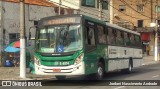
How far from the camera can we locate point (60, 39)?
16.2 m

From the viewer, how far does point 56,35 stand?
16359mm

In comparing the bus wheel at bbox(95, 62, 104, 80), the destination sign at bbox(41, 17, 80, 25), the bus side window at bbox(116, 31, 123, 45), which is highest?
the destination sign at bbox(41, 17, 80, 25)

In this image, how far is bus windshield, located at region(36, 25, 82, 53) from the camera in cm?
1609

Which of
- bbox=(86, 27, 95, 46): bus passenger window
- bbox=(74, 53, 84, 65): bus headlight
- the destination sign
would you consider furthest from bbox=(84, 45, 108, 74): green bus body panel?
the destination sign

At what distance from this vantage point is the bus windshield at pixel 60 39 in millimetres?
16094

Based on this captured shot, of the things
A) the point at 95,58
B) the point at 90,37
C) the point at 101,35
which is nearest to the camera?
the point at 90,37

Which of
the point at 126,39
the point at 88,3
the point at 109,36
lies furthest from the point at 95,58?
the point at 88,3

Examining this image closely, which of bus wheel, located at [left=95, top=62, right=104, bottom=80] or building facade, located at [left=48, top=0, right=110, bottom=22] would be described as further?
building facade, located at [left=48, top=0, right=110, bottom=22]

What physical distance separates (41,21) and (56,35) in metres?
1.27

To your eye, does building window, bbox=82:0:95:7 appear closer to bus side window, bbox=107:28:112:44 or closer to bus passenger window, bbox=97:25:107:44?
bus side window, bbox=107:28:112:44

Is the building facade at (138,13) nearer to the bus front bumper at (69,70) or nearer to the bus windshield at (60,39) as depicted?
the bus windshield at (60,39)

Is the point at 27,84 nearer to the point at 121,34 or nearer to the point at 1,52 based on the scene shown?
the point at 121,34

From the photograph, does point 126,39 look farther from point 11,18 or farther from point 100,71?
point 11,18

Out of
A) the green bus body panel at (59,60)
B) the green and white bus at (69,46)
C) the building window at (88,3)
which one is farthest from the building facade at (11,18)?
the green bus body panel at (59,60)
